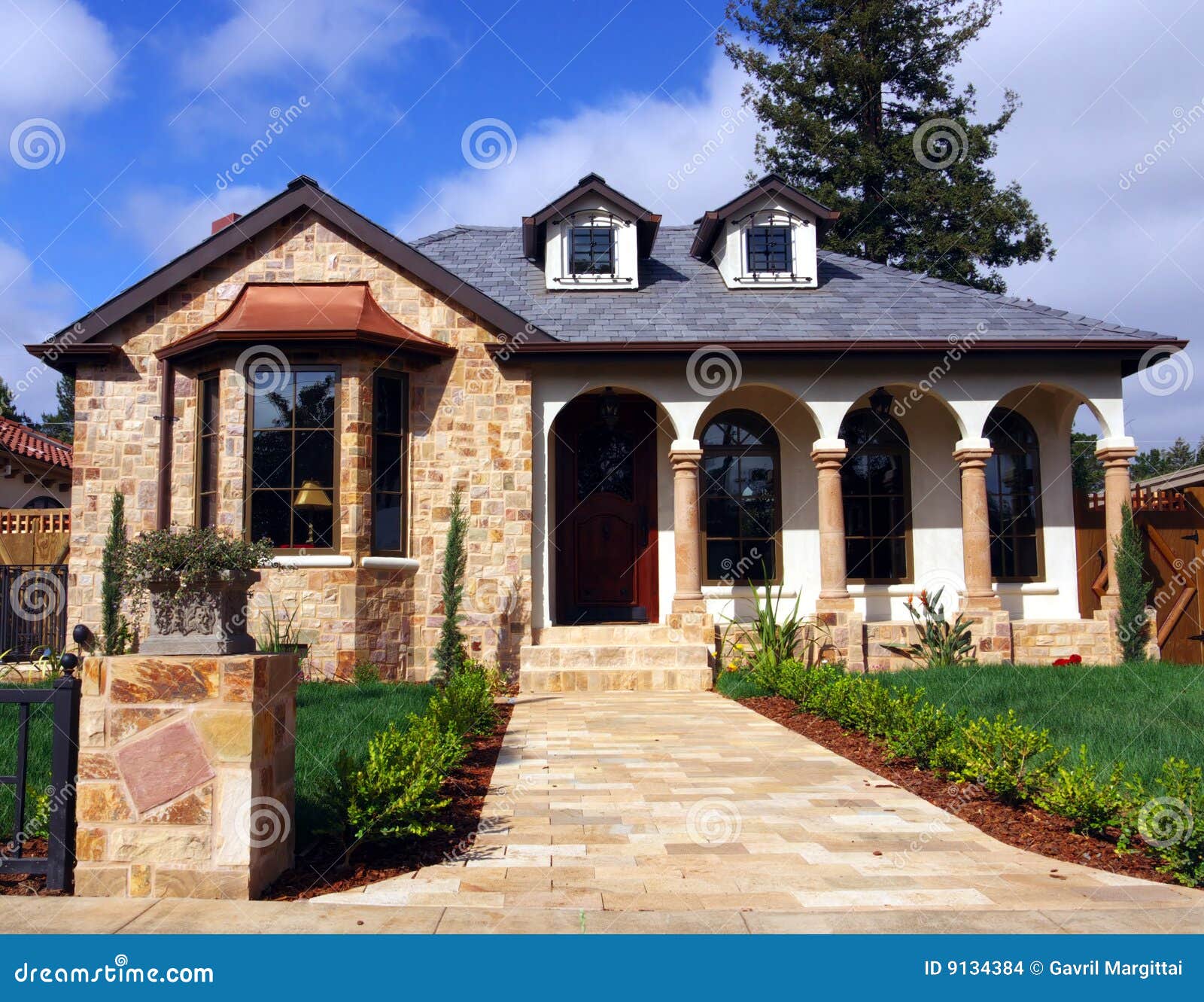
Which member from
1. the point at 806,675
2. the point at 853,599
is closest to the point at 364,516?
the point at 806,675

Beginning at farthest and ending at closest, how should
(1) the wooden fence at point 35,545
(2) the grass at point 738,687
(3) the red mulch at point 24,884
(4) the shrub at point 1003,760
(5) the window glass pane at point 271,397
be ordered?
(1) the wooden fence at point 35,545
(5) the window glass pane at point 271,397
(2) the grass at point 738,687
(4) the shrub at point 1003,760
(3) the red mulch at point 24,884

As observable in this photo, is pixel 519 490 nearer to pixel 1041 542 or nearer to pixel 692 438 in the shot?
pixel 692 438

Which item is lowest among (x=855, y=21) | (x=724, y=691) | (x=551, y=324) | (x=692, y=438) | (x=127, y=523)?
(x=724, y=691)

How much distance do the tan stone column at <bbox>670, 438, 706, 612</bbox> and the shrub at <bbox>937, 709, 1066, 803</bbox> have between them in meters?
6.54

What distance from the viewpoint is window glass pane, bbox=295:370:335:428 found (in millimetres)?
11914

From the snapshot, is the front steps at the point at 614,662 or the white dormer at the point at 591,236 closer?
the front steps at the point at 614,662

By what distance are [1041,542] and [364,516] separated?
372 inches

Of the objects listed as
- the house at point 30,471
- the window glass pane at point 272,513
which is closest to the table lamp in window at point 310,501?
the window glass pane at point 272,513

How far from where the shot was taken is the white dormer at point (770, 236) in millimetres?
14594

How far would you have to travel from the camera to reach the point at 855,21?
23.6 metres

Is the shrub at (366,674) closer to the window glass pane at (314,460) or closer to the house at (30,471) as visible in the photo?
the window glass pane at (314,460)

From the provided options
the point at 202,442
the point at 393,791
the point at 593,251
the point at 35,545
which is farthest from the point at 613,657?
the point at 35,545

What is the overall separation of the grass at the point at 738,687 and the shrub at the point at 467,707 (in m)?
2.94

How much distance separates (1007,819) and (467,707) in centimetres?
423
